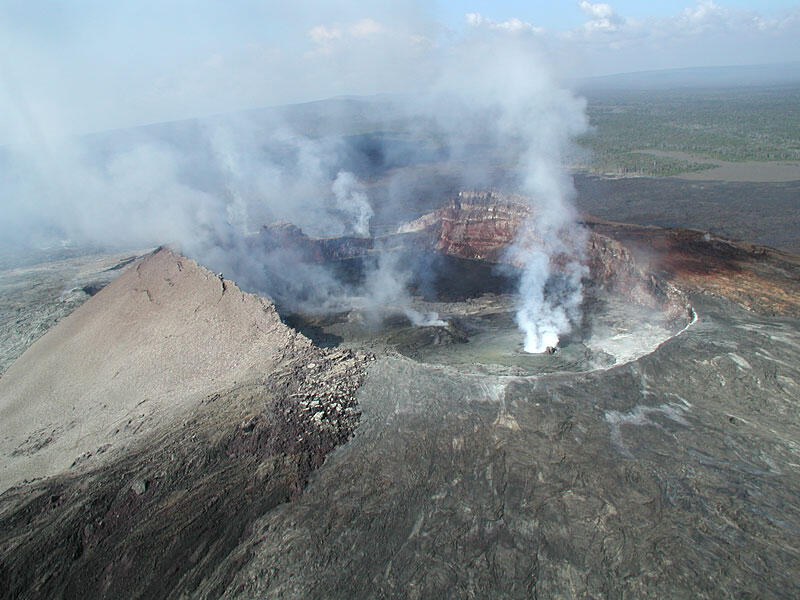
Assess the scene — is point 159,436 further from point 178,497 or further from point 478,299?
point 478,299

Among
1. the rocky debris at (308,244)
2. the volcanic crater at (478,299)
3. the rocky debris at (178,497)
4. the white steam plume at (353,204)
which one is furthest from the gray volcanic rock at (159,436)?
the white steam plume at (353,204)

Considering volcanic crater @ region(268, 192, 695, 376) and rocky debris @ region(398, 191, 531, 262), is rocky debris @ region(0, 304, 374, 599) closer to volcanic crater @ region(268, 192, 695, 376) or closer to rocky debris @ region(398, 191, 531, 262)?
volcanic crater @ region(268, 192, 695, 376)

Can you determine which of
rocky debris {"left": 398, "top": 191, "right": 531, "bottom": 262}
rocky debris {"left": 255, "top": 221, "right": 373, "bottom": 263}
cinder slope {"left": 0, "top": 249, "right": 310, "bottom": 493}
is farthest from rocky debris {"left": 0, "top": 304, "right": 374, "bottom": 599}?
rocky debris {"left": 398, "top": 191, "right": 531, "bottom": 262}

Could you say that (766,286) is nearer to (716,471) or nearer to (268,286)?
(716,471)

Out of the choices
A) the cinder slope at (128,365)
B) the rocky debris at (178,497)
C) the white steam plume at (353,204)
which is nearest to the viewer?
the rocky debris at (178,497)

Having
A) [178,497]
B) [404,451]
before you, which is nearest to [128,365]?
[178,497]

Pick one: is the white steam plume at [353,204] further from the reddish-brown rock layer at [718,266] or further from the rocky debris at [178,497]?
the rocky debris at [178,497]
